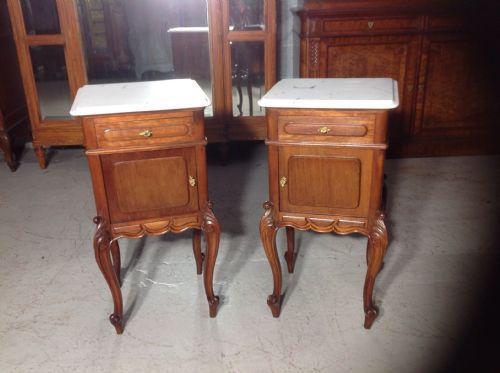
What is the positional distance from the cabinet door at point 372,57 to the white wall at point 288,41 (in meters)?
0.48

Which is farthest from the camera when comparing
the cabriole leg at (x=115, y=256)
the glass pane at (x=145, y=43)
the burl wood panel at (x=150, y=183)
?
the glass pane at (x=145, y=43)

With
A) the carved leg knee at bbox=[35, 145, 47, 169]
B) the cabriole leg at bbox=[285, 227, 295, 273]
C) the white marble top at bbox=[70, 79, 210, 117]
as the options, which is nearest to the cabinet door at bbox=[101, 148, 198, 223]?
the white marble top at bbox=[70, 79, 210, 117]

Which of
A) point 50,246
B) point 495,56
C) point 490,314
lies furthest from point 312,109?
point 495,56

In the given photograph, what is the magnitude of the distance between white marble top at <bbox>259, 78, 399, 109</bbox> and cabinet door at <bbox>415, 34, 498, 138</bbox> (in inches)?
61.7

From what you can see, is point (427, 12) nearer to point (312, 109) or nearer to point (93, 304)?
point (312, 109)

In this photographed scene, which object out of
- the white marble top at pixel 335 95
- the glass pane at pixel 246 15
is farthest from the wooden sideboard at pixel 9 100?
the white marble top at pixel 335 95

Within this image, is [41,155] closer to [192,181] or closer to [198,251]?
[198,251]

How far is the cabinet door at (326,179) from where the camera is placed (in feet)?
5.21

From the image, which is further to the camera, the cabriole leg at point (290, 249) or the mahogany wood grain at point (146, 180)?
the cabriole leg at point (290, 249)

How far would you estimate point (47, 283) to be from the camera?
2086 mm

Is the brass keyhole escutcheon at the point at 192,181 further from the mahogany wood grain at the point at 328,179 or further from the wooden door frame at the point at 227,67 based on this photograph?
the wooden door frame at the point at 227,67

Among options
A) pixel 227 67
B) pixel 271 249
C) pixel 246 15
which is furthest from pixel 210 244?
pixel 246 15

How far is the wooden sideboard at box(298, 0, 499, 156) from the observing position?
118 inches

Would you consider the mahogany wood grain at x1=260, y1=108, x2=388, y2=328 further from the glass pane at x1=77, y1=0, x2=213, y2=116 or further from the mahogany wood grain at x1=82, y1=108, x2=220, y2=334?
the glass pane at x1=77, y1=0, x2=213, y2=116
